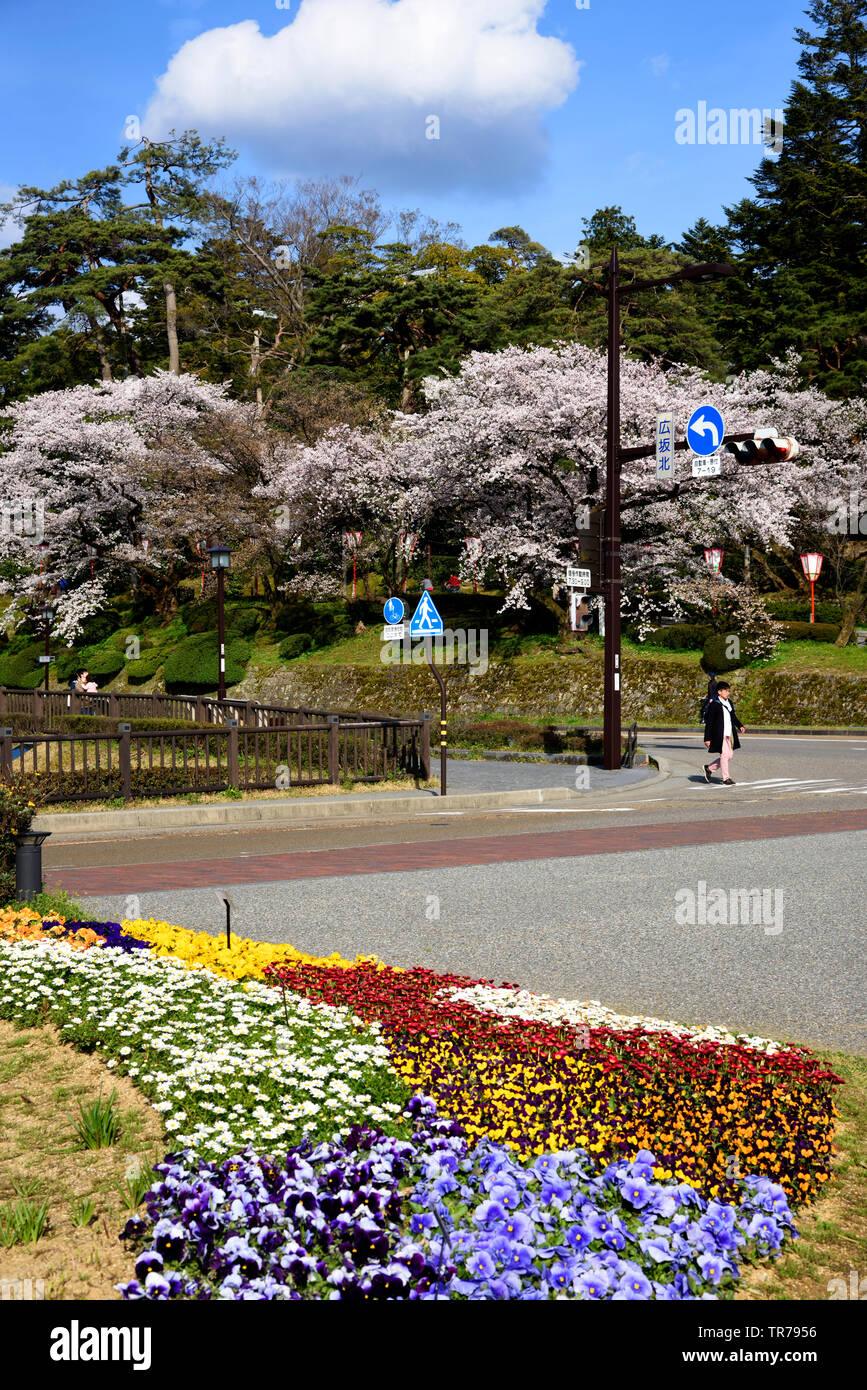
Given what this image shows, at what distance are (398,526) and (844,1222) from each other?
39176mm

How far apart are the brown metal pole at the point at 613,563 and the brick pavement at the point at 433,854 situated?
6.22 m

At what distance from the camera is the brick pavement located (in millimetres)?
10766

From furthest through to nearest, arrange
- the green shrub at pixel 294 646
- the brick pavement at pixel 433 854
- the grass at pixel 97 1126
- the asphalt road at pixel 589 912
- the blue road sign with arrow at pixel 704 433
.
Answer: the green shrub at pixel 294 646 → the blue road sign with arrow at pixel 704 433 → the brick pavement at pixel 433 854 → the asphalt road at pixel 589 912 → the grass at pixel 97 1126

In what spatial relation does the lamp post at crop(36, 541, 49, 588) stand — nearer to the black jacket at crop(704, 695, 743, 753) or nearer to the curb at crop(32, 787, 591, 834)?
the curb at crop(32, 787, 591, 834)

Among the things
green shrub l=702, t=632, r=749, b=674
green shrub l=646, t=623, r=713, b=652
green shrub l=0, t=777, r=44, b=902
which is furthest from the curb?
green shrub l=646, t=623, r=713, b=652

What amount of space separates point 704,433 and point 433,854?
36.2 ft

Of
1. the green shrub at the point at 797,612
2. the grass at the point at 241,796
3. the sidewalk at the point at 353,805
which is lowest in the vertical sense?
the sidewalk at the point at 353,805

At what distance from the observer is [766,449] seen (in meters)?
17.8

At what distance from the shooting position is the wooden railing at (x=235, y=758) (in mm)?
16250

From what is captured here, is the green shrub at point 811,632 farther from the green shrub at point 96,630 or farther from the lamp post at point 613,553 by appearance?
the green shrub at point 96,630

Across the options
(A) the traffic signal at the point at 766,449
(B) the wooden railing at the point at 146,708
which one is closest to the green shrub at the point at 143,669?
(B) the wooden railing at the point at 146,708

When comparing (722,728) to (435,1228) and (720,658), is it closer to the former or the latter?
(720,658)

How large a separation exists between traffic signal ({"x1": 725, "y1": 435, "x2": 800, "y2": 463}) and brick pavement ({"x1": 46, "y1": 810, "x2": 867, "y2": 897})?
18.7 ft
